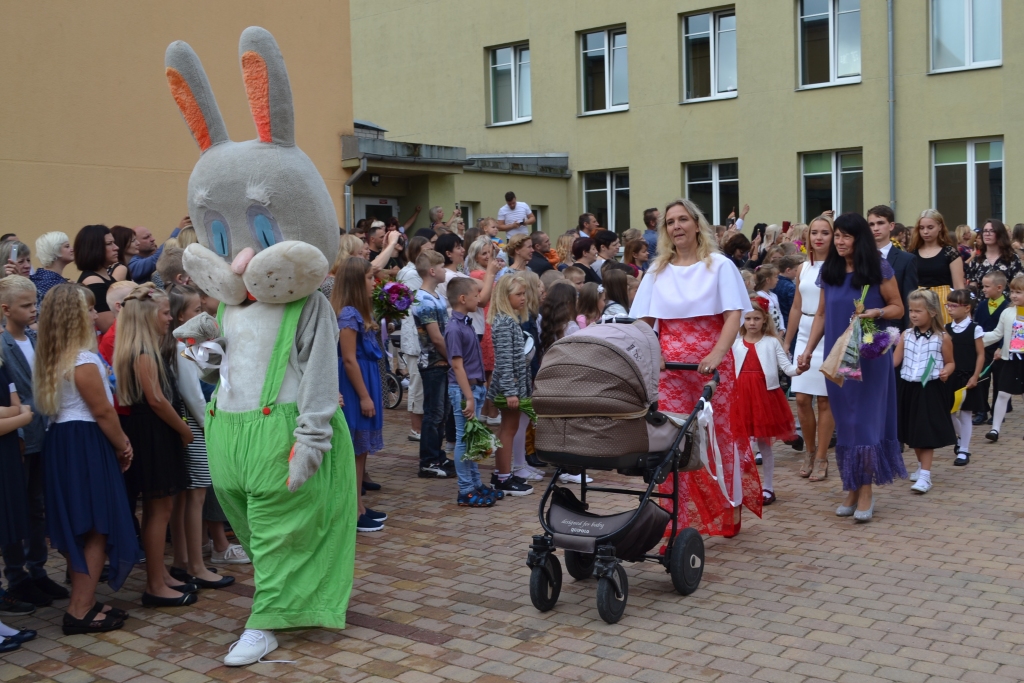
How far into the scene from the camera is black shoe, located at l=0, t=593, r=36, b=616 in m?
5.70

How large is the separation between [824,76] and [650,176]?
4.52 meters

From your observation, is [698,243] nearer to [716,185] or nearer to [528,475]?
[528,475]

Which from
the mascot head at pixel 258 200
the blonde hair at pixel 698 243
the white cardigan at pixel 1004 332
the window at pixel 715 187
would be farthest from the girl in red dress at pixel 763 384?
the window at pixel 715 187

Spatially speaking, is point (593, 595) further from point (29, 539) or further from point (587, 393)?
point (29, 539)

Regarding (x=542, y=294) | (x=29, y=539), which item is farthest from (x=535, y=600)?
(x=542, y=294)

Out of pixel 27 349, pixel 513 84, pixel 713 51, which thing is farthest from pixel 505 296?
pixel 513 84

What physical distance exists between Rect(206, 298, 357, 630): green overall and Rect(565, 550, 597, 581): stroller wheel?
1.34 m

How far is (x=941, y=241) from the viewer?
33.4ft

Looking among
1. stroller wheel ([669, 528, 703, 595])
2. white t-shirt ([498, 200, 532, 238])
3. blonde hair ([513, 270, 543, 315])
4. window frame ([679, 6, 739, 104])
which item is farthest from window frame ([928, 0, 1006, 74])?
stroller wheel ([669, 528, 703, 595])

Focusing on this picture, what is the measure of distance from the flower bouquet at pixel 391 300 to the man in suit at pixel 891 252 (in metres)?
3.81

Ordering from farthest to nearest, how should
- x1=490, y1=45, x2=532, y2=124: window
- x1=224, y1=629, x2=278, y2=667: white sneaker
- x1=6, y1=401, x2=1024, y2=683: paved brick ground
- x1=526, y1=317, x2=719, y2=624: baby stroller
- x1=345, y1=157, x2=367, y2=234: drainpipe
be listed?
x1=490, y1=45, x2=532, y2=124: window < x1=345, y1=157, x2=367, y2=234: drainpipe < x1=526, y1=317, x2=719, y2=624: baby stroller < x1=224, y1=629, x2=278, y2=667: white sneaker < x1=6, y1=401, x2=1024, y2=683: paved brick ground

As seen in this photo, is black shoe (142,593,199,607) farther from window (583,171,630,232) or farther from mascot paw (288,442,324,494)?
window (583,171,630,232)

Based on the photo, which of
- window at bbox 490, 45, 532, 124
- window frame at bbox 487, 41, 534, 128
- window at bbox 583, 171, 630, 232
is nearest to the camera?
window at bbox 583, 171, 630, 232

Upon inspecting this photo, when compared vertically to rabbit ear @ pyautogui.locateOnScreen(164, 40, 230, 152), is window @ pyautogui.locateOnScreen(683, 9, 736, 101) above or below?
above
